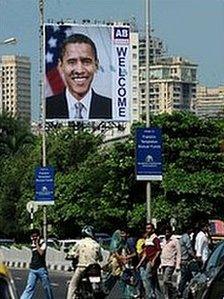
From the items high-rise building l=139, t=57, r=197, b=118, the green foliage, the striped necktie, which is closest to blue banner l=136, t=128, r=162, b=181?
the green foliage

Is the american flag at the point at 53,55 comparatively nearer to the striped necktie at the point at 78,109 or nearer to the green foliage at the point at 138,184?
the striped necktie at the point at 78,109

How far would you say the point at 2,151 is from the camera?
3607 inches

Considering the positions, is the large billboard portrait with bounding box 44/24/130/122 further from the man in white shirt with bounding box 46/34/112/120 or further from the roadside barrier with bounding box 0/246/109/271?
the roadside barrier with bounding box 0/246/109/271

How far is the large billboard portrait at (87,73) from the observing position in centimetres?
5456

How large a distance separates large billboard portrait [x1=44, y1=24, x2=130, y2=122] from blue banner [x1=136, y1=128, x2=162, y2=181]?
22.9 meters

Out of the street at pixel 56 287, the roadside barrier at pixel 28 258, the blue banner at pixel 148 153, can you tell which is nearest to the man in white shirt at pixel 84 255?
the street at pixel 56 287

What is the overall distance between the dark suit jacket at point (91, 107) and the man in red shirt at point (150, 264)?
101 feet

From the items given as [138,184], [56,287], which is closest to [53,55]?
[138,184]

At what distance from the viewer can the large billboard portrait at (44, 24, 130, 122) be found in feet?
179

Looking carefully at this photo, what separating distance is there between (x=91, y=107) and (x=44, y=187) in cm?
928

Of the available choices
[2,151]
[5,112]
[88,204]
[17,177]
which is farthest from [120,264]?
A: [5,112]

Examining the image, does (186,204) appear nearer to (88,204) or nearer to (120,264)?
(88,204)

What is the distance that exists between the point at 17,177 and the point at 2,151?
1474cm

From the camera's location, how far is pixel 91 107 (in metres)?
55.0
